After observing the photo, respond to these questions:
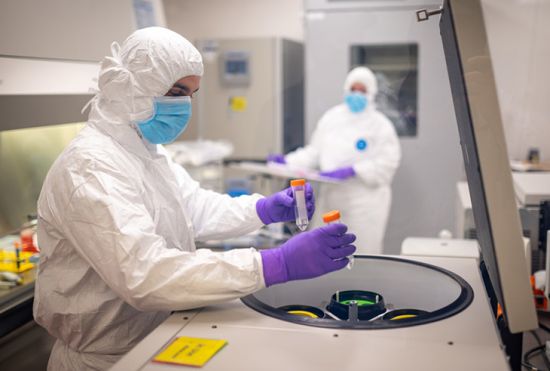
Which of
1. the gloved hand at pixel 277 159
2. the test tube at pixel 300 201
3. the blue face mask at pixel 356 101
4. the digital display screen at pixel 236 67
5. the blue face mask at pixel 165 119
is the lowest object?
the gloved hand at pixel 277 159

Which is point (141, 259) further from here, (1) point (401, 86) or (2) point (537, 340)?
(1) point (401, 86)

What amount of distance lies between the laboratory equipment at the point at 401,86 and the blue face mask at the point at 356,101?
164 millimetres

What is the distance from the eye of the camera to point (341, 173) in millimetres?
3172

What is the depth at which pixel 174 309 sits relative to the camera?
0.98 metres

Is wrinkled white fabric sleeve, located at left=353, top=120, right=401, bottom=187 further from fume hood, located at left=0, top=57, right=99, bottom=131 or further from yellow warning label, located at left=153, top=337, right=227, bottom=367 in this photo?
yellow warning label, located at left=153, top=337, right=227, bottom=367

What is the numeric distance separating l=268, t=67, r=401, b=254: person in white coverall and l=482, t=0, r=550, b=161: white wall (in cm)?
64

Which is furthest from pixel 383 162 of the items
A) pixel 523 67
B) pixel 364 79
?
pixel 523 67

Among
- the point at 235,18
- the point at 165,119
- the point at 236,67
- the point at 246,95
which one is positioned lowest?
the point at 165,119

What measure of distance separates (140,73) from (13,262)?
815 mm

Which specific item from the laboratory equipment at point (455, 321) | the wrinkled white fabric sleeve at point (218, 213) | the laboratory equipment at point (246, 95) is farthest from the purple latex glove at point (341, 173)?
the laboratory equipment at point (455, 321)

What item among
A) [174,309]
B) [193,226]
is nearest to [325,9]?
[193,226]

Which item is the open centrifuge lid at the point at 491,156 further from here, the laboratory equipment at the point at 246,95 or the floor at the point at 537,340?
the laboratory equipment at the point at 246,95

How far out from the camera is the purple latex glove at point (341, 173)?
3.17 meters

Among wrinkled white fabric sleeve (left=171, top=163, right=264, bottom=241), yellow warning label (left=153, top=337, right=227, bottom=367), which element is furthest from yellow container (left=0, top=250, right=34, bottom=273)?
yellow warning label (left=153, top=337, right=227, bottom=367)
